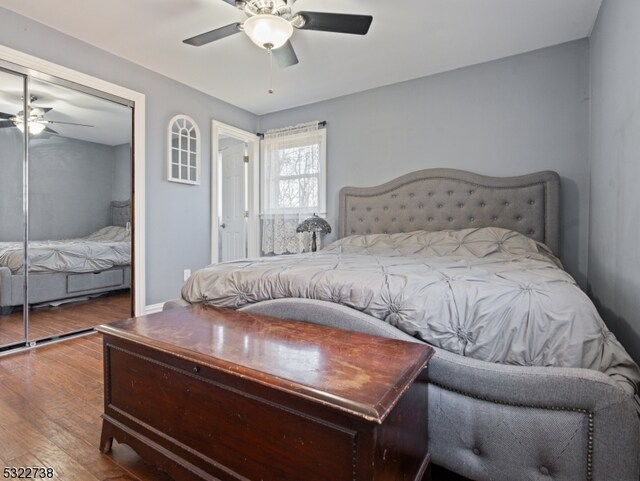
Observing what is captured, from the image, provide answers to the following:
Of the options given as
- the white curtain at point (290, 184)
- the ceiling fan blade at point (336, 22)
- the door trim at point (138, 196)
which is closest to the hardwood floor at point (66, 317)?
the door trim at point (138, 196)

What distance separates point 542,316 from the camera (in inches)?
47.0

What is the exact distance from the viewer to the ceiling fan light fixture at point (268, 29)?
1.93m

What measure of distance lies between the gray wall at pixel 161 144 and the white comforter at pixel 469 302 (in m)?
1.81

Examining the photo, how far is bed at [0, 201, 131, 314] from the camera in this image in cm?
255

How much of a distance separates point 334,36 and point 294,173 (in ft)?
6.00

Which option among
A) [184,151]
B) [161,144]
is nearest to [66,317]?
[161,144]

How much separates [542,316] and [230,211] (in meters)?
4.32

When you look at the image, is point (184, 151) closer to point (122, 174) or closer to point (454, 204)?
point (122, 174)

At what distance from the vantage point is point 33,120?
260 cm

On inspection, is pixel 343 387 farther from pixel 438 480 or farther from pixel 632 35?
pixel 632 35

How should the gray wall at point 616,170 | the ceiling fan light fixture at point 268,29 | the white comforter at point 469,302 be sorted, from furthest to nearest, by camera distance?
1. the ceiling fan light fixture at point 268,29
2. the gray wall at point 616,170
3. the white comforter at point 469,302

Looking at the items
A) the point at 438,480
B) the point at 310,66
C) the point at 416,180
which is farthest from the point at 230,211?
the point at 438,480

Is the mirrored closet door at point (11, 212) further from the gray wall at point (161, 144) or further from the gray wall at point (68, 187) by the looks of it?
the gray wall at point (161, 144)

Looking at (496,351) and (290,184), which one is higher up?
(290,184)
